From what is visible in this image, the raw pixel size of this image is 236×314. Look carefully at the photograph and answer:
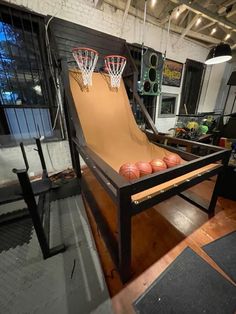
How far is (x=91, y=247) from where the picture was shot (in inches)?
45.4

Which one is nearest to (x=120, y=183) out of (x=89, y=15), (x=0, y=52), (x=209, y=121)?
(x=0, y=52)

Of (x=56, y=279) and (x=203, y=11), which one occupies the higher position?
(x=203, y=11)

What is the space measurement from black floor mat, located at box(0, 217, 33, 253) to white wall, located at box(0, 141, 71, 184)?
3.11 ft

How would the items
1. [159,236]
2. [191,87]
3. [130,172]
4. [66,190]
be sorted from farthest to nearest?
[191,87], [66,190], [159,236], [130,172]

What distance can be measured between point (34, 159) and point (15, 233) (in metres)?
1.16

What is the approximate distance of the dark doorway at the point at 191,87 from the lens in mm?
3832

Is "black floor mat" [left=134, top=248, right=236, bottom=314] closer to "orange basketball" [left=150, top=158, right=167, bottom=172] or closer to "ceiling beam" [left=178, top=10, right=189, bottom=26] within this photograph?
"orange basketball" [left=150, top=158, right=167, bottom=172]

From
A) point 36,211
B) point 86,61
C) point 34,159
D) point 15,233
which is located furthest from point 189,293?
point 86,61

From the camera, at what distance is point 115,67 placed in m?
2.11

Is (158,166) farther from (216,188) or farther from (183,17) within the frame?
(183,17)

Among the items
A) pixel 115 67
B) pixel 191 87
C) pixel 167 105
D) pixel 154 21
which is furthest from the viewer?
pixel 191 87

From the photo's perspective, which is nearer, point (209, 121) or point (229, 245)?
point (229, 245)

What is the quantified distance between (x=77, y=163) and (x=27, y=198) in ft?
3.40

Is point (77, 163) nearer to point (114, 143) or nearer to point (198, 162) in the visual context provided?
point (114, 143)
